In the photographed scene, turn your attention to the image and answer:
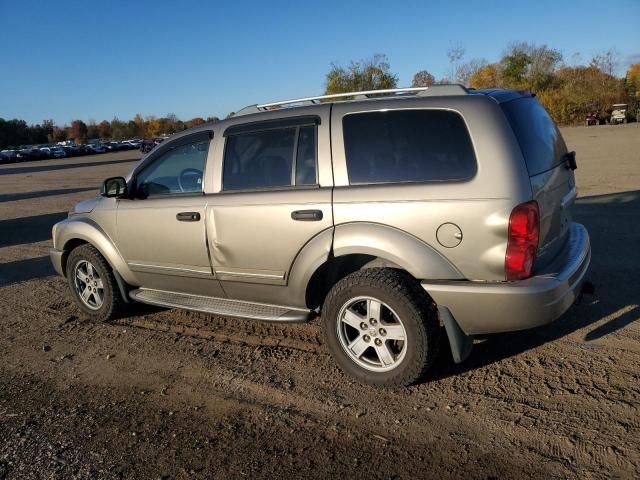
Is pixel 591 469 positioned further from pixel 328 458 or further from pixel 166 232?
pixel 166 232

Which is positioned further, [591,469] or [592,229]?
[592,229]

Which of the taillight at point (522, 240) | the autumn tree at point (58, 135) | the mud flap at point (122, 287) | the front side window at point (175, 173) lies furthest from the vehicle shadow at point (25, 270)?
the autumn tree at point (58, 135)

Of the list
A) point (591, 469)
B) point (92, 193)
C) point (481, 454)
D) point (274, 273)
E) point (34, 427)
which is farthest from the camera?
point (92, 193)

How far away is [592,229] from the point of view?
7.60m

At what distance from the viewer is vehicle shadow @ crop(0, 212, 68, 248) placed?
10.2 m

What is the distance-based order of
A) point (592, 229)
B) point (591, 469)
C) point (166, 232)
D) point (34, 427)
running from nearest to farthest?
point (591, 469), point (34, 427), point (166, 232), point (592, 229)

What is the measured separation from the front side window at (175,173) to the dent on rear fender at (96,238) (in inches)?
23.1

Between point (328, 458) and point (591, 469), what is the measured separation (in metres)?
1.35

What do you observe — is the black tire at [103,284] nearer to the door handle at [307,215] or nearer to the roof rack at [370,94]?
the roof rack at [370,94]

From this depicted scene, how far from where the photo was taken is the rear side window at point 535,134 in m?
3.55

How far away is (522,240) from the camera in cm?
332

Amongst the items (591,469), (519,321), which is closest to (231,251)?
(519,321)

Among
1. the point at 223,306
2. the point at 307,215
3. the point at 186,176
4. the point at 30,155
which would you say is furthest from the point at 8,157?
the point at 307,215

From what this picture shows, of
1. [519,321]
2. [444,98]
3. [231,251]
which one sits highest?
[444,98]
